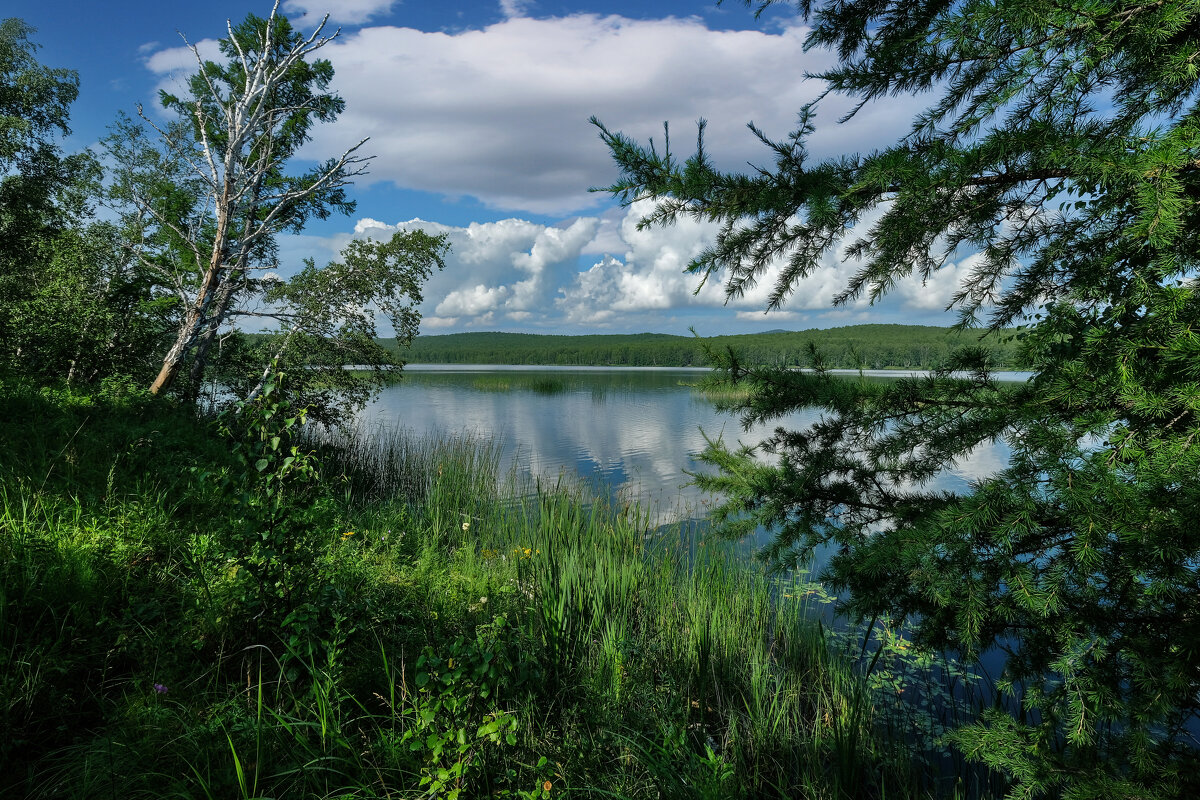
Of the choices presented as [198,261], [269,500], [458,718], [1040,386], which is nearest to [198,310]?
[198,261]

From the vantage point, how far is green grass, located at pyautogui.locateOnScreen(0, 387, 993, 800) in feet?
7.39

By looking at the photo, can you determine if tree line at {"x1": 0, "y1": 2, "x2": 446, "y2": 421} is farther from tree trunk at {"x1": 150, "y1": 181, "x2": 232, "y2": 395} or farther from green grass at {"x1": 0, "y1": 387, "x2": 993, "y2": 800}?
green grass at {"x1": 0, "y1": 387, "x2": 993, "y2": 800}

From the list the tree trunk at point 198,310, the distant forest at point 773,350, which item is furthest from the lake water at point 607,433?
the tree trunk at point 198,310

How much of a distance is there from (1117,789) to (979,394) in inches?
57.0

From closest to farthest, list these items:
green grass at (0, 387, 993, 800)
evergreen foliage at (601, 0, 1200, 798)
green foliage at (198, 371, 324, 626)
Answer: evergreen foliage at (601, 0, 1200, 798), green grass at (0, 387, 993, 800), green foliage at (198, 371, 324, 626)

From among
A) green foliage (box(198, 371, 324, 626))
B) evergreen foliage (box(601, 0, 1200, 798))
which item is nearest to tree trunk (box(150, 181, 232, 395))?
green foliage (box(198, 371, 324, 626))

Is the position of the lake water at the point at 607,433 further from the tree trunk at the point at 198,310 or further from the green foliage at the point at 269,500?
the tree trunk at the point at 198,310

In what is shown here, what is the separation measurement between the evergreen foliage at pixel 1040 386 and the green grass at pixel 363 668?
45.8 inches

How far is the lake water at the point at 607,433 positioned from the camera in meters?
10.2

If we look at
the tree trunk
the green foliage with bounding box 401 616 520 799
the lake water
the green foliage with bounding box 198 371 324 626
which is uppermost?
the tree trunk

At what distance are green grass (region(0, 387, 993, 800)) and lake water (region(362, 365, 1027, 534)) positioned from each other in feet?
4.71

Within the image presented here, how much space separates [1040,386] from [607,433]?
55.9ft

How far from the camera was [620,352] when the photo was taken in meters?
102

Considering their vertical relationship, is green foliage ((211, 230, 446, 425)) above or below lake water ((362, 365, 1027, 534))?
above
